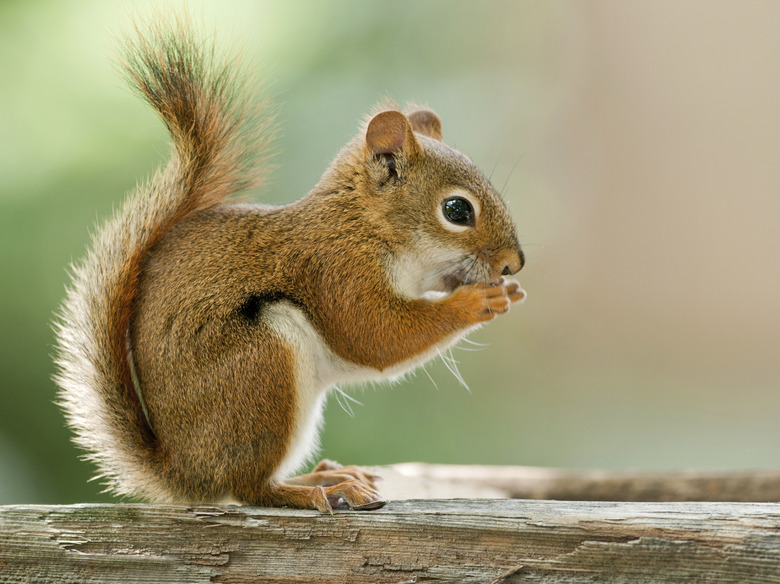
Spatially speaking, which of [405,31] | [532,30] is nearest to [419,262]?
[405,31]

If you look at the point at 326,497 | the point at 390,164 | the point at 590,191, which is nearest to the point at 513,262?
the point at 390,164

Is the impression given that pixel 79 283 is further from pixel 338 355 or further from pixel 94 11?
pixel 94 11

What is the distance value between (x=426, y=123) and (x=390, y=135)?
14.1 inches

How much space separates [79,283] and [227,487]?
0.50m

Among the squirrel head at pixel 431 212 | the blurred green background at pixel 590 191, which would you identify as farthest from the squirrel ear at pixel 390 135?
the blurred green background at pixel 590 191

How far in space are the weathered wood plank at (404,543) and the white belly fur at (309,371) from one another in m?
0.17

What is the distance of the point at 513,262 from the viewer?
1.66 m

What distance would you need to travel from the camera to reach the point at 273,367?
138cm

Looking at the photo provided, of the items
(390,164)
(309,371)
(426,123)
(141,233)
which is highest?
(426,123)

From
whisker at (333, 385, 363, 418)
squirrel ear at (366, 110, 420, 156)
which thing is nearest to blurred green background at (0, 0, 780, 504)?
whisker at (333, 385, 363, 418)

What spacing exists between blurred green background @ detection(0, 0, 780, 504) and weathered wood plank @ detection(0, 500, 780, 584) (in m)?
1.93

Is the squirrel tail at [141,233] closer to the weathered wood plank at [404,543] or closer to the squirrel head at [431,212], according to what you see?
the weathered wood plank at [404,543]

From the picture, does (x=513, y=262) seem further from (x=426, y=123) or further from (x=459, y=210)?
(x=426, y=123)

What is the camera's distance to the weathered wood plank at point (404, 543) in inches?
42.1
